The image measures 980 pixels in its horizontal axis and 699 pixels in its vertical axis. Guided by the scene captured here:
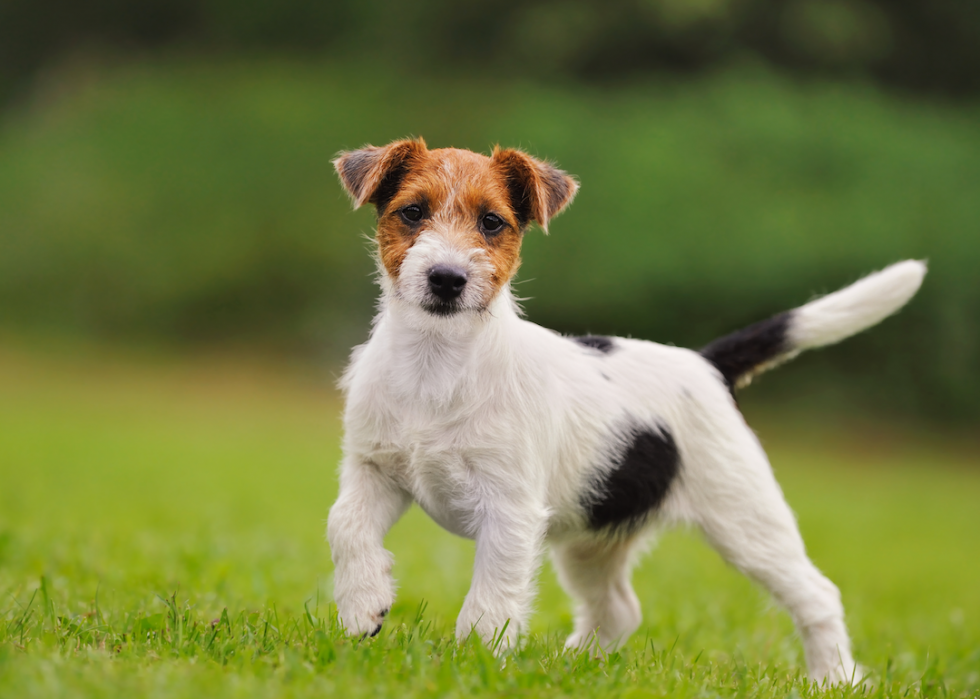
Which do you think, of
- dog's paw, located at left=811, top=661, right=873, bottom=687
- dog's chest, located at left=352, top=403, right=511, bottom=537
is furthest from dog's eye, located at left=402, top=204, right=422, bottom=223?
dog's paw, located at left=811, top=661, right=873, bottom=687

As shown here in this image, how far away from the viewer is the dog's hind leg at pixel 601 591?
5.08 metres

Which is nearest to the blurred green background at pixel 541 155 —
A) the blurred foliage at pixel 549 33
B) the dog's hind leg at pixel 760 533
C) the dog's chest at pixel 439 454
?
the blurred foliage at pixel 549 33

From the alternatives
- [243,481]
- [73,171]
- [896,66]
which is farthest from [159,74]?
[896,66]

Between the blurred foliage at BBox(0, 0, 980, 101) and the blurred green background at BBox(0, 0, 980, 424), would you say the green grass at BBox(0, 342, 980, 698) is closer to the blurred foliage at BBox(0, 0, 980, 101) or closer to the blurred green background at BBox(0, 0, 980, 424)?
the blurred green background at BBox(0, 0, 980, 424)

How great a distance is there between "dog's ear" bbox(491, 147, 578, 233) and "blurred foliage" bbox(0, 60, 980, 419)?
1245cm

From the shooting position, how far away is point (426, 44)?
22.3 meters

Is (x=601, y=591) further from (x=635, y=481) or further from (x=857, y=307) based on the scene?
(x=857, y=307)

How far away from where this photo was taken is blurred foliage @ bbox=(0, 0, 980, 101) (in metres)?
20.2

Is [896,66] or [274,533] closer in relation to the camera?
[274,533]

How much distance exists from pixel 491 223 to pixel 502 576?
1464mm

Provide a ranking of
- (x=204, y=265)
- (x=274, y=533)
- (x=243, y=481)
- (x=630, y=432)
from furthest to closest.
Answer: (x=204, y=265) < (x=243, y=481) < (x=274, y=533) < (x=630, y=432)

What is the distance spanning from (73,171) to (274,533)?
15320 mm

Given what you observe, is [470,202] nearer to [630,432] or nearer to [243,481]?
[630,432]

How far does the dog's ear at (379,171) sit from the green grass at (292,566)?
1846mm
